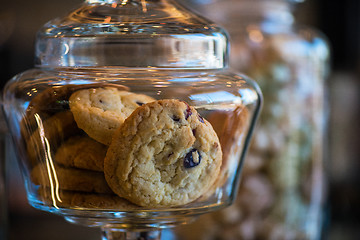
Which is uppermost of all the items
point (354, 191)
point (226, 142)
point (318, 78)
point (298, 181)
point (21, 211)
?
point (226, 142)

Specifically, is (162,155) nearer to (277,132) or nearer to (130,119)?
(130,119)

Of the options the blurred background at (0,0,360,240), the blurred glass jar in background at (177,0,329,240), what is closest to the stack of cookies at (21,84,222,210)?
the blurred glass jar in background at (177,0,329,240)

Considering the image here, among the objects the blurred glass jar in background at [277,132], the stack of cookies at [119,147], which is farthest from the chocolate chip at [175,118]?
the blurred glass jar in background at [277,132]

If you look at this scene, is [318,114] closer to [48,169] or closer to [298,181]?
[298,181]

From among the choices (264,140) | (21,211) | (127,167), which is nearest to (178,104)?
(127,167)

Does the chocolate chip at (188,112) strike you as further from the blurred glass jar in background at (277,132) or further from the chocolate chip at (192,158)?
the blurred glass jar in background at (277,132)

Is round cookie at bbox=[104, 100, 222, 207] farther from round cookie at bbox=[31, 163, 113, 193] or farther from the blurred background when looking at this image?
the blurred background
